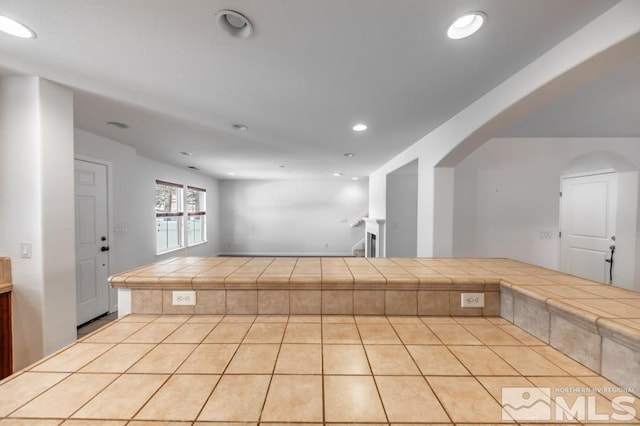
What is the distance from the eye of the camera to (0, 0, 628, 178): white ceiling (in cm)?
114

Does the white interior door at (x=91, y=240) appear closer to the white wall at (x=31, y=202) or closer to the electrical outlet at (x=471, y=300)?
the white wall at (x=31, y=202)

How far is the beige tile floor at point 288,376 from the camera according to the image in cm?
60

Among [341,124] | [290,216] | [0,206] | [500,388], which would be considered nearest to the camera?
[500,388]

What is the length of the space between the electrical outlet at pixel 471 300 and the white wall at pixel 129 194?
160 inches

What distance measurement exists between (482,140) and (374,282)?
2.03 m

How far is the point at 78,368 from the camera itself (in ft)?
2.48

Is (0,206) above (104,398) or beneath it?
above

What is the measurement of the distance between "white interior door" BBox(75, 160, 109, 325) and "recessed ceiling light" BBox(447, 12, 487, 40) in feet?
Answer: 12.9

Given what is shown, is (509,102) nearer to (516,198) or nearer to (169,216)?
(516,198)

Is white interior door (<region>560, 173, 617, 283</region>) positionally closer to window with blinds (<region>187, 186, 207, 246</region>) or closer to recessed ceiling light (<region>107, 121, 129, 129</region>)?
recessed ceiling light (<region>107, 121, 129, 129</region>)

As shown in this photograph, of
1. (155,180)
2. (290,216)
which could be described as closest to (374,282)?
(155,180)

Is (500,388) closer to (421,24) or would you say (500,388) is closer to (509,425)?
(509,425)

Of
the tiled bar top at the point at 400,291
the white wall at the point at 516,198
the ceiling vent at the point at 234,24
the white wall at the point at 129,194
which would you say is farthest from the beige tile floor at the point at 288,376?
the white wall at the point at 129,194

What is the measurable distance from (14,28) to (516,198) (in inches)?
190
